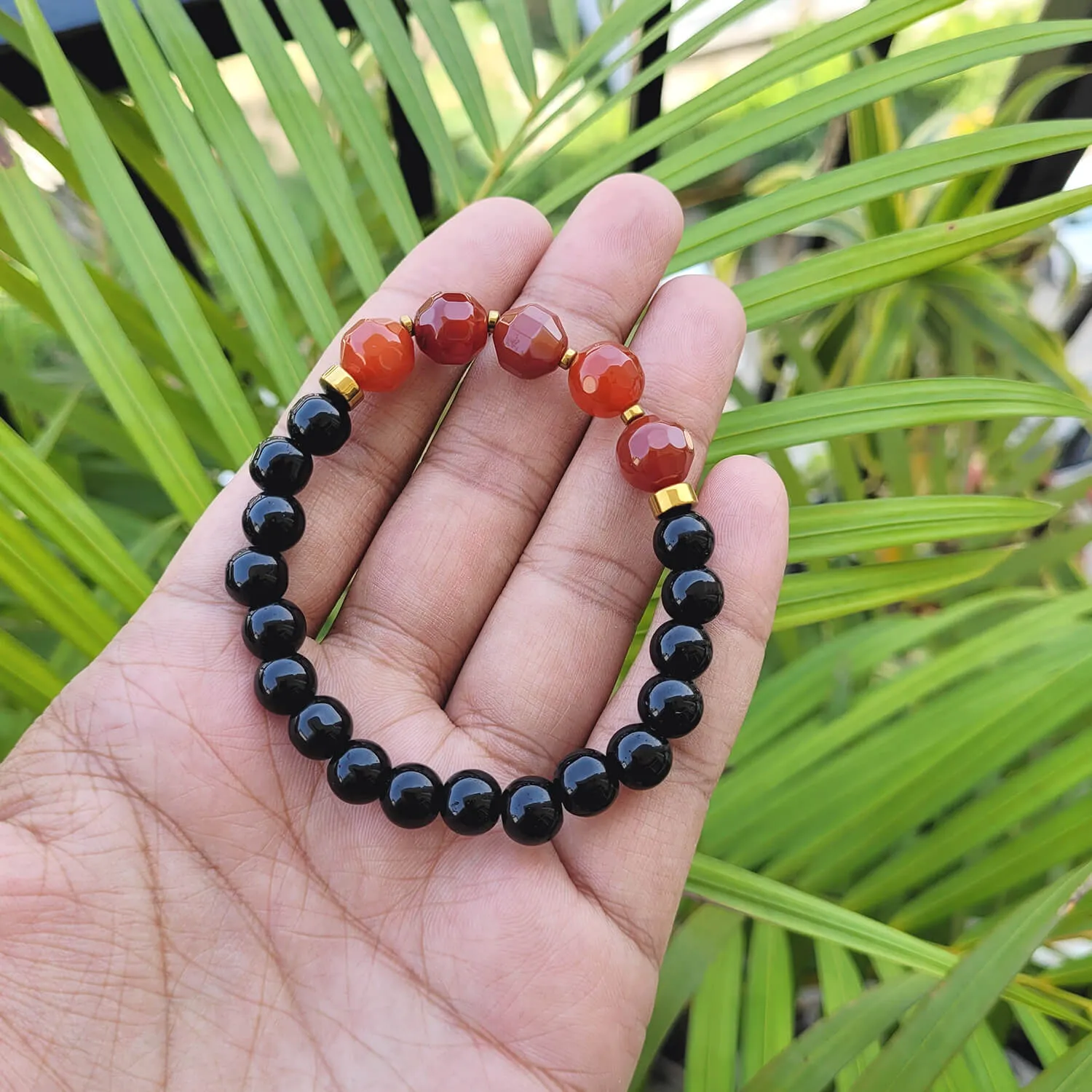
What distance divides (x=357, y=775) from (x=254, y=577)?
24cm

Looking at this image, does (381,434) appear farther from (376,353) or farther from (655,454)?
(655,454)

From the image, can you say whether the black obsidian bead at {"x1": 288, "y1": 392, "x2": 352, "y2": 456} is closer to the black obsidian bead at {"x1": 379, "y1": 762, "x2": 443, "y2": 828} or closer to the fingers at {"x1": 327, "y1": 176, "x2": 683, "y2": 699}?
the fingers at {"x1": 327, "y1": 176, "x2": 683, "y2": 699}

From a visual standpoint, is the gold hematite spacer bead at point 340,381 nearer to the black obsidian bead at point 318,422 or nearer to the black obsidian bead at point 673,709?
the black obsidian bead at point 318,422

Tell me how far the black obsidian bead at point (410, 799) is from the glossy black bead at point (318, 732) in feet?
0.22

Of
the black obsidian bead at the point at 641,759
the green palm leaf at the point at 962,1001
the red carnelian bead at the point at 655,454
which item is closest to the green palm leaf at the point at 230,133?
the red carnelian bead at the point at 655,454

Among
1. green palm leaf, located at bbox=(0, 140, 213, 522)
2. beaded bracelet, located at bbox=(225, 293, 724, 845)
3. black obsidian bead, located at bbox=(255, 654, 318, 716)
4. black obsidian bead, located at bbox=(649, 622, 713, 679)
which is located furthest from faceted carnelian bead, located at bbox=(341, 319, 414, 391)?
black obsidian bead, located at bbox=(649, 622, 713, 679)

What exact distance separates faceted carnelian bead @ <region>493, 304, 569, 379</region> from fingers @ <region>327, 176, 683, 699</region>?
46 millimetres

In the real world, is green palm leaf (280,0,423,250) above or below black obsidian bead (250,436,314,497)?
above

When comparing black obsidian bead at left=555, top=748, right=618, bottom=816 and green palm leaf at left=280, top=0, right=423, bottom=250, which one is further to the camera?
green palm leaf at left=280, top=0, right=423, bottom=250

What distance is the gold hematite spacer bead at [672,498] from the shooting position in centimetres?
102

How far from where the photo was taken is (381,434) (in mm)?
1094

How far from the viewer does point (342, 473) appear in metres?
1.07

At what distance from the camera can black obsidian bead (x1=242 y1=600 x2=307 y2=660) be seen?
37.1 inches

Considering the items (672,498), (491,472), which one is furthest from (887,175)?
(491,472)
